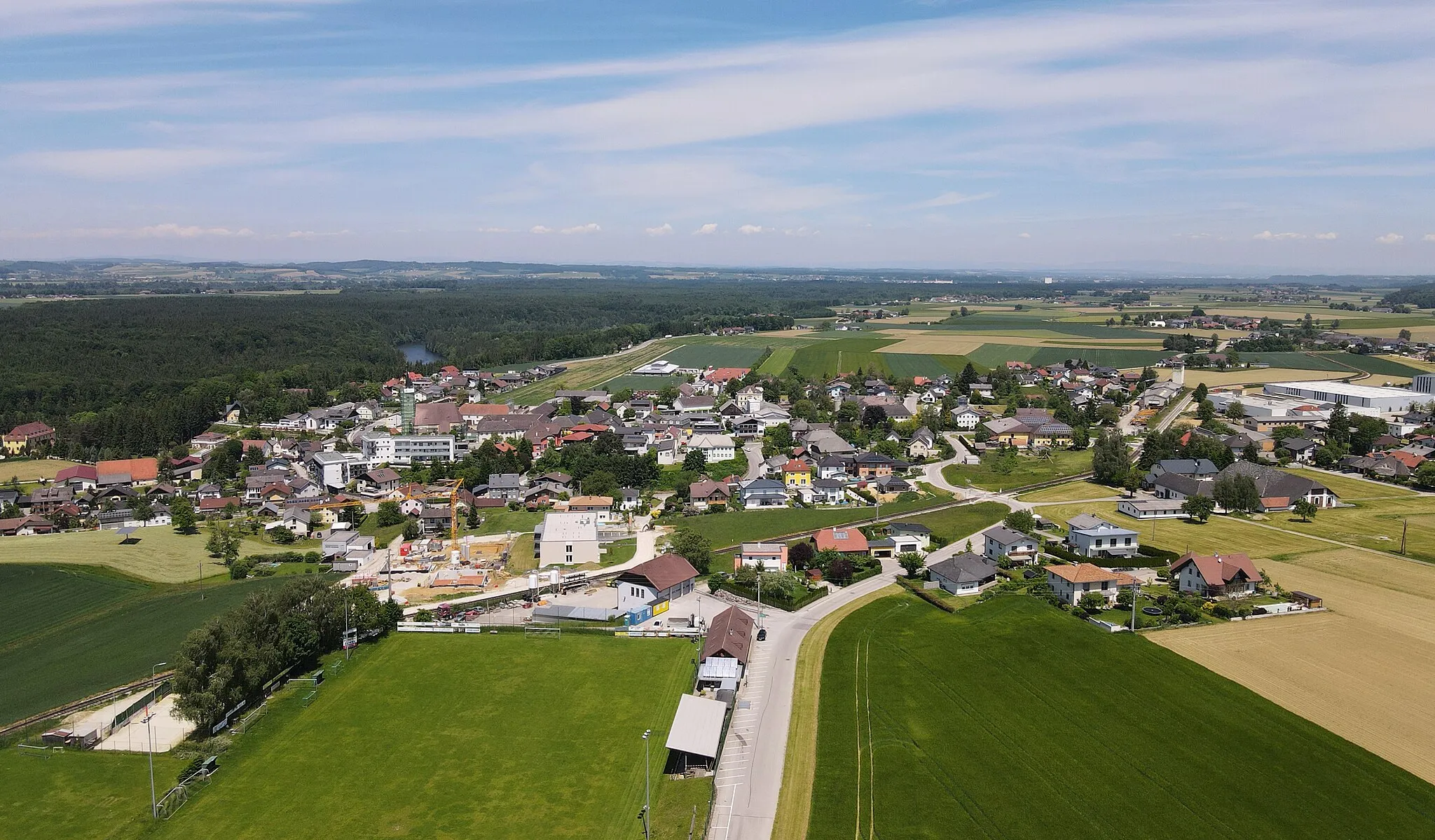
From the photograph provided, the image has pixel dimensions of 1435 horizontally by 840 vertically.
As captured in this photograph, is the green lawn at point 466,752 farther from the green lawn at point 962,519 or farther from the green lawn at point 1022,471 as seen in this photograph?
the green lawn at point 1022,471

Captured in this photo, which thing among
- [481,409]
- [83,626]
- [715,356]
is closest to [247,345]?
[481,409]

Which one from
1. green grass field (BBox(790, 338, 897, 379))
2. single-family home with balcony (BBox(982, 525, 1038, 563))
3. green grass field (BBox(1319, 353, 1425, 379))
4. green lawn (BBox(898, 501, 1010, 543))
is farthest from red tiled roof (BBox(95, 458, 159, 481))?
green grass field (BBox(1319, 353, 1425, 379))

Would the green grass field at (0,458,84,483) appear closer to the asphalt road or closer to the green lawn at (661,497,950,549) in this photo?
the green lawn at (661,497,950,549)

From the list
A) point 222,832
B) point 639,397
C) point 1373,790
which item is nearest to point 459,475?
point 639,397

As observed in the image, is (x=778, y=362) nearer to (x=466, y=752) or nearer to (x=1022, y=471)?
A: (x=1022, y=471)

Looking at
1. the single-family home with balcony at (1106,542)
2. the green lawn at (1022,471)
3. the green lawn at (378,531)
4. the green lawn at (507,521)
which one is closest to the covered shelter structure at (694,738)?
the single-family home with balcony at (1106,542)

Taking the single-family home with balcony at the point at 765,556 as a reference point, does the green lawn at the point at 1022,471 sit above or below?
above

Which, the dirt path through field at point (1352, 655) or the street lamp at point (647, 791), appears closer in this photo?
the street lamp at point (647, 791)
